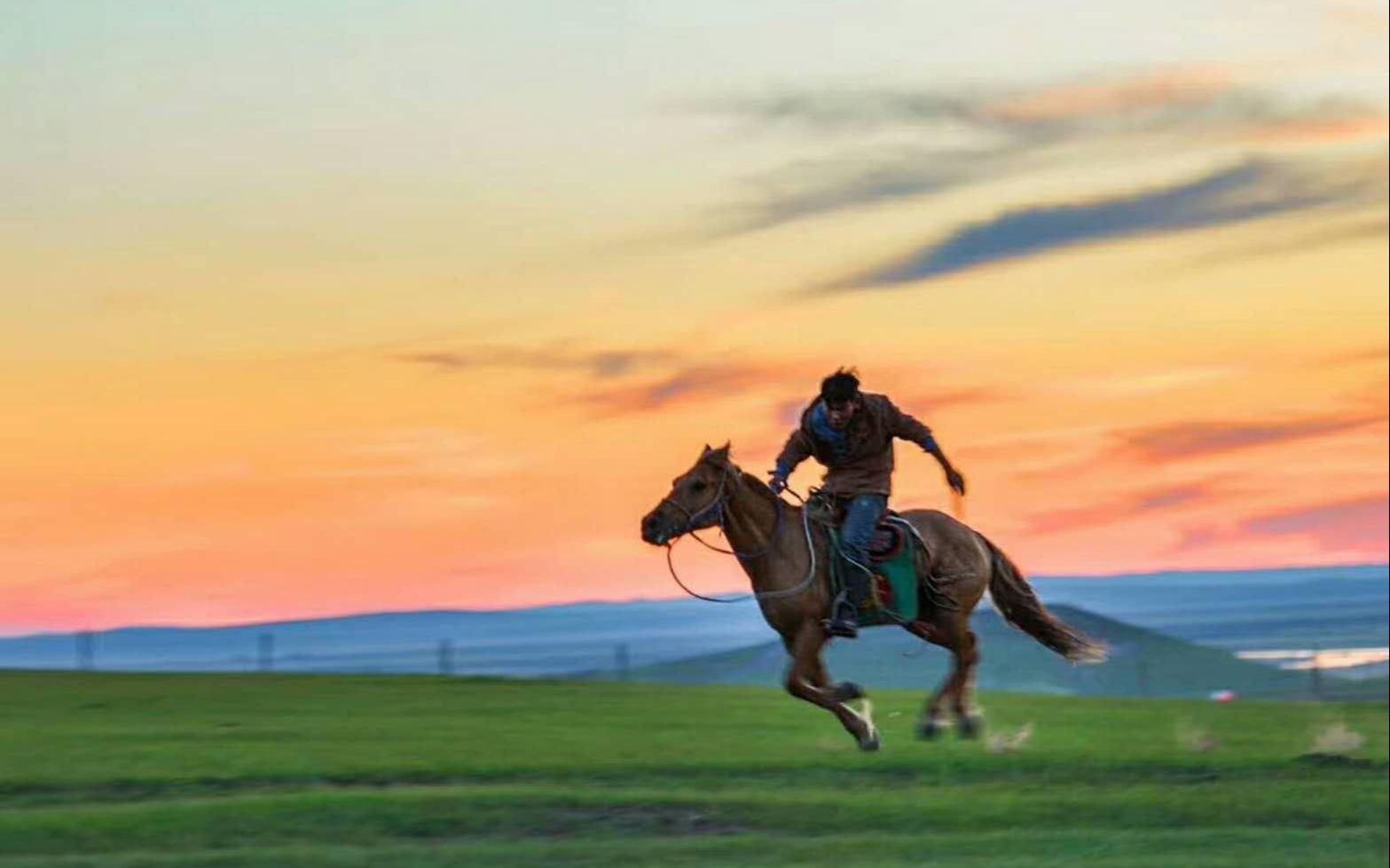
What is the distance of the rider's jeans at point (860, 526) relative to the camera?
2006cm

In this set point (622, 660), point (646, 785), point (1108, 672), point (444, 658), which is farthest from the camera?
point (1108, 672)

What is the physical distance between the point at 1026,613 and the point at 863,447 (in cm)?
305

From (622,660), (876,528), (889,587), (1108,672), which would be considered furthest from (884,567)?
(1108,672)

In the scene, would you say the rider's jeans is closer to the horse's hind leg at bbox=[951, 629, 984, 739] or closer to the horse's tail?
the horse's hind leg at bbox=[951, 629, 984, 739]

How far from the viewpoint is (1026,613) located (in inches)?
859

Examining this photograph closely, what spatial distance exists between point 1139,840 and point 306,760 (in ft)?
58.1

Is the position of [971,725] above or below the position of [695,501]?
below

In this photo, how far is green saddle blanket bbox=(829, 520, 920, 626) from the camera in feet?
66.1

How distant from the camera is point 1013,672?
398 ft

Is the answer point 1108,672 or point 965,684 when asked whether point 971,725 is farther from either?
point 1108,672

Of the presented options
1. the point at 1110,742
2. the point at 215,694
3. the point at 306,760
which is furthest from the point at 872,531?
the point at 215,694

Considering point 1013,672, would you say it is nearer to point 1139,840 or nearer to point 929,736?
point 1139,840

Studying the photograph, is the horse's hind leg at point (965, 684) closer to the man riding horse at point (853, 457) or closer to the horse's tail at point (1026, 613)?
the man riding horse at point (853, 457)

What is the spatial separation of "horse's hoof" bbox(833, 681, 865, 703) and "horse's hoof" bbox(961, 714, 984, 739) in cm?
82
